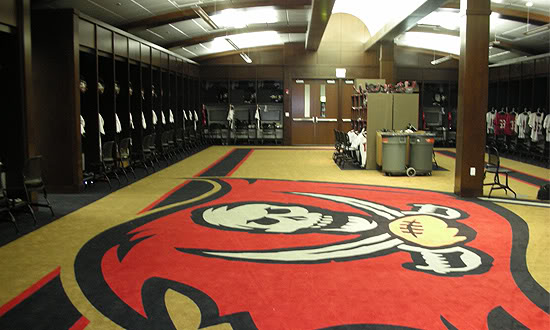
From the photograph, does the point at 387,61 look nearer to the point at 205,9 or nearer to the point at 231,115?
the point at 231,115

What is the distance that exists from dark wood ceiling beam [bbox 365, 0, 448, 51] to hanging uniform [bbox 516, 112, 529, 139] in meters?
4.32

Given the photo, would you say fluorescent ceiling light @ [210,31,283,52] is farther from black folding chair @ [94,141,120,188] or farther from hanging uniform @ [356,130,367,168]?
black folding chair @ [94,141,120,188]

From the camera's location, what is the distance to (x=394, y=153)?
33.3 feet

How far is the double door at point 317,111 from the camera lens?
750 inches

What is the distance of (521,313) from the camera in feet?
10.8

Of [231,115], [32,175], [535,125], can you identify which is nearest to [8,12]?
[32,175]

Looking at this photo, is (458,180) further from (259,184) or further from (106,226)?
(106,226)

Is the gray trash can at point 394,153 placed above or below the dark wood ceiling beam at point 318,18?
below

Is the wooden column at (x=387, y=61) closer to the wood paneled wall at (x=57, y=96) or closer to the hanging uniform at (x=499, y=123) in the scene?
the hanging uniform at (x=499, y=123)

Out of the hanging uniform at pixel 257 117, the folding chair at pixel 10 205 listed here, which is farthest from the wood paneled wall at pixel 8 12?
the hanging uniform at pixel 257 117

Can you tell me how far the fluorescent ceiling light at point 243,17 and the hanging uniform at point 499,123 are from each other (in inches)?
301

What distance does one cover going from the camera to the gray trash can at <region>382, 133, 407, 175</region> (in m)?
10.1

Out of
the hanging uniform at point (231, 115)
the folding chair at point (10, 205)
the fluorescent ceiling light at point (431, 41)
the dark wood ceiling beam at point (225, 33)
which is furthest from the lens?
the hanging uniform at point (231, 115)

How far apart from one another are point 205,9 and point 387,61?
638cm
